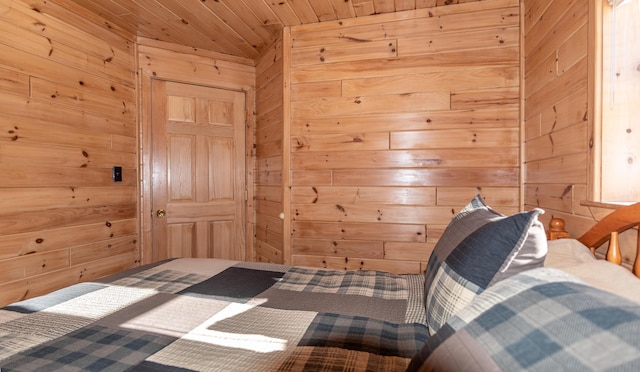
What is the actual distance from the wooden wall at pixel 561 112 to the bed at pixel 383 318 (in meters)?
0.26

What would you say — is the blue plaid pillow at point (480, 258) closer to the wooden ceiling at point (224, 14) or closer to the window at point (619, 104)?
the window at point (619, 104)

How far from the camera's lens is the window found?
1.23 m

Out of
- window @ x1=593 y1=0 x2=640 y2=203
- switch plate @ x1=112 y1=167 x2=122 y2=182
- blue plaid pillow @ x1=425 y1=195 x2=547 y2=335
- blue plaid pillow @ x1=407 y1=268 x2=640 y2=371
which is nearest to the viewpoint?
Result: blue plaid pillow @ x1=407 y1=268 x2=640 y2=371

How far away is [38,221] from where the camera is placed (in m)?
2.16

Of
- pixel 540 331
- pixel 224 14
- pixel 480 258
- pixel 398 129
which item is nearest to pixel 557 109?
pixel 398 129

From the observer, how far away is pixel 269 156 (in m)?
3.08

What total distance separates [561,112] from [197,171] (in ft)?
9.19

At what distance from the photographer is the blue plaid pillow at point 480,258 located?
753mm

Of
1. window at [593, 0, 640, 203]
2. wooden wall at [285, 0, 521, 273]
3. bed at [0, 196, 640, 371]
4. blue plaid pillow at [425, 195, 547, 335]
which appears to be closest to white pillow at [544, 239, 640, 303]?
bed at [0, 196, 640, 371]

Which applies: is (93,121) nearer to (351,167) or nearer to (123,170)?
(123,170)

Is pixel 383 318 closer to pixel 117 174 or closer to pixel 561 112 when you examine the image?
pixel 561 112

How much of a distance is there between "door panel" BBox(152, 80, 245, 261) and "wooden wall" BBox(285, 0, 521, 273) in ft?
2.65

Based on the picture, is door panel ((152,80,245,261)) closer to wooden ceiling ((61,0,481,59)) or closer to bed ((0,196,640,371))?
wooden ceiling ((61,0,481,59))

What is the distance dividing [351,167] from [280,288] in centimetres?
144
